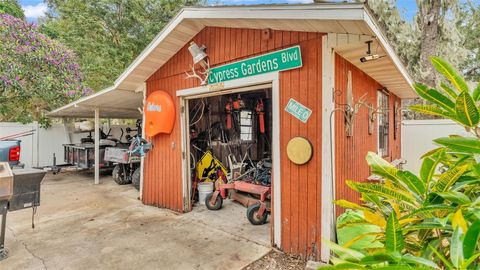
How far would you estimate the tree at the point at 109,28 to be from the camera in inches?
463

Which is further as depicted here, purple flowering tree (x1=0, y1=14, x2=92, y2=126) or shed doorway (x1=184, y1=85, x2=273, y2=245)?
purple flowering tree (x1=0, y1=14, x2=92, y2=126)

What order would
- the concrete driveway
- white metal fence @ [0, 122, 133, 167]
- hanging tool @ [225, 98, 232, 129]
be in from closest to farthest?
the concrete driveway, hanging tool @ [225, 98, 232, 129], white metal fence @ [0, 122, 133, 167]

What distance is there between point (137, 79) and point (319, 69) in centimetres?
393

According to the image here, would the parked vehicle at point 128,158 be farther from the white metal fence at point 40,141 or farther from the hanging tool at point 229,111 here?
the white metal fence at point 40,141

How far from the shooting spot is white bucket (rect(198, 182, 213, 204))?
17.9 feet

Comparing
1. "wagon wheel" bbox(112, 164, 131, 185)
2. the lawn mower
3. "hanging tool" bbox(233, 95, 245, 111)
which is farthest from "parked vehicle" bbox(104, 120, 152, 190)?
"hanging tool" bbox(233, 95, 245, 111)

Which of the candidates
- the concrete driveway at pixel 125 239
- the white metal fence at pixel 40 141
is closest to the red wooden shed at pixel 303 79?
the concrete driveway at pixel 125 239

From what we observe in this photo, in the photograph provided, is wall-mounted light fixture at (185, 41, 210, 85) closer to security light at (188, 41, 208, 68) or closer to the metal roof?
security light at (188, 41, 208, 68)

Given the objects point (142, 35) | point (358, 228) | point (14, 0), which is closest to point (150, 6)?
point (142, 35)

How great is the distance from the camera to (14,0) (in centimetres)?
1409

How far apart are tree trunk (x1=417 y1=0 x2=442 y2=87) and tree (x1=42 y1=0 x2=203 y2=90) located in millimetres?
9585

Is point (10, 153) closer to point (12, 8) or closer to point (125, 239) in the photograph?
point (125, 239)

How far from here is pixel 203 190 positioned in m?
5.47

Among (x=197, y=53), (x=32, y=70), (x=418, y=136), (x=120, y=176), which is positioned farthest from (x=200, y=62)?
(x=32, y=70)
